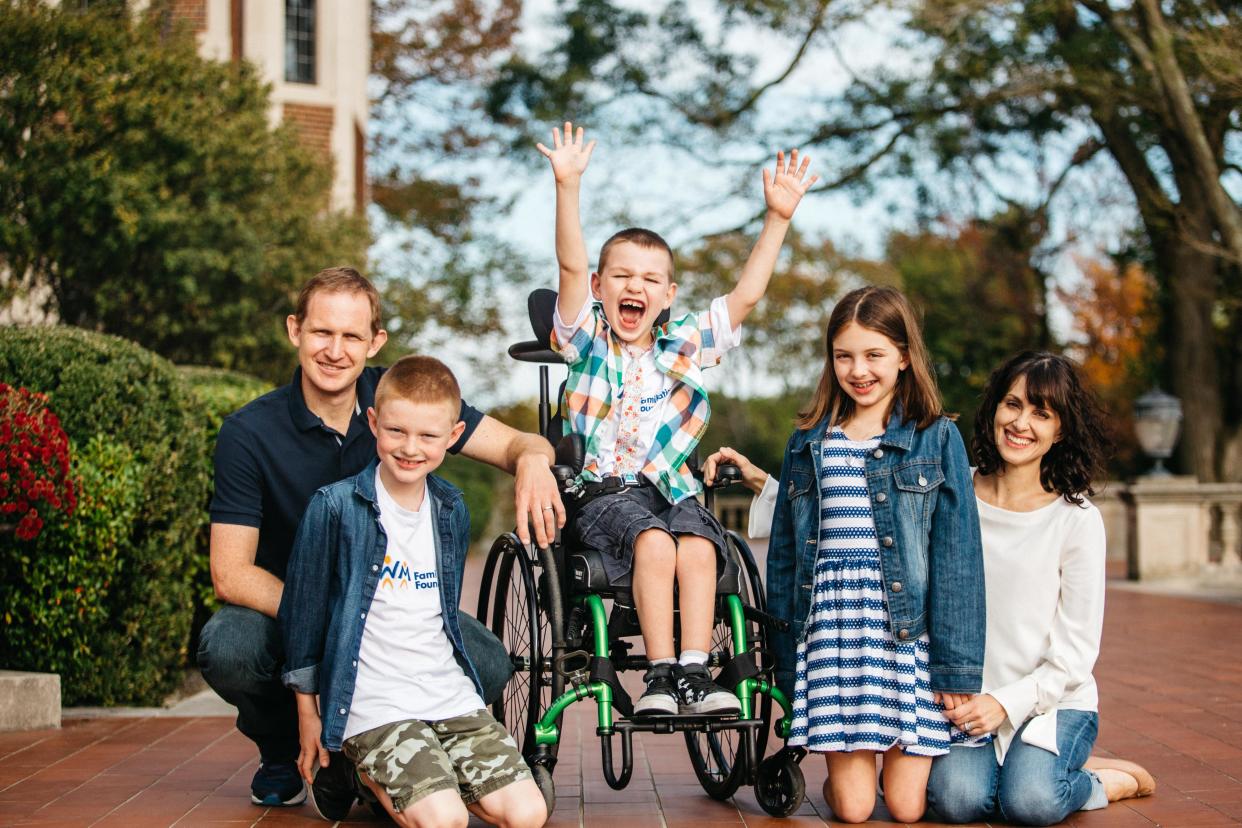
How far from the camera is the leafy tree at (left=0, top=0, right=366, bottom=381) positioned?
1098cm

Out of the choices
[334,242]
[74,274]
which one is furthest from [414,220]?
[74,274]

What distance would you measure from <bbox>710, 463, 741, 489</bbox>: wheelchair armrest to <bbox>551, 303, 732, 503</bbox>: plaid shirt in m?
0.07

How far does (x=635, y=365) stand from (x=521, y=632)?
111 cm

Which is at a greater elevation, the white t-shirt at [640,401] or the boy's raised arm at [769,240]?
the boy's raised arm at [769,240]

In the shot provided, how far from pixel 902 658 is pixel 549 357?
1.53m

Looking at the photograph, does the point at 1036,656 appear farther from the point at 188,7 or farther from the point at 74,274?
the point at 188,7

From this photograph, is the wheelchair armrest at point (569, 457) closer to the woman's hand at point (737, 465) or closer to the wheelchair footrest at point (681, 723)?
the woman's hand at point (737, 465)

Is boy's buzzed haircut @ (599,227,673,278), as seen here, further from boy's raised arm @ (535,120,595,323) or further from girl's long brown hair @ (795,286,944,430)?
girl's long brown hair @ (795,286,944,430)

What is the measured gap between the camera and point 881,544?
4215mm

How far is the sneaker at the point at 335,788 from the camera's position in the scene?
4.08 metres

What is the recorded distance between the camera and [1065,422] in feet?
14.7

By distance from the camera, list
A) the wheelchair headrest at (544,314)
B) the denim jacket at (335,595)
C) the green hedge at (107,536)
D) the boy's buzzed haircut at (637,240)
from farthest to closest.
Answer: the green hedge at (107,536) < the wheelchair headrest at (544,314) < the boy's buzzed haircut at (637,240) < the denim jacket at (335,595)

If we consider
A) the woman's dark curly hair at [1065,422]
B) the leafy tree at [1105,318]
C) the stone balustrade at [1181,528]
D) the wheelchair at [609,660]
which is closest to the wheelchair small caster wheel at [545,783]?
the wheelchair at [609,660]

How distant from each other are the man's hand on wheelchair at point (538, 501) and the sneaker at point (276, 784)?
1.11 m
